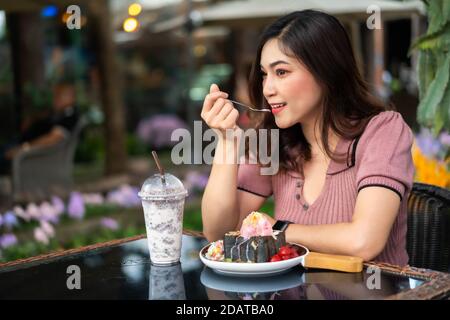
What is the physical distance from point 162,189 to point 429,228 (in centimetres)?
109

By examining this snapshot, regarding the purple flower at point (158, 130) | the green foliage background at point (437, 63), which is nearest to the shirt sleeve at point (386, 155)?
the green foliage background at point (437, 63)

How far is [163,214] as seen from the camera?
196 cm

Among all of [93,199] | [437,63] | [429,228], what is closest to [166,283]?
[429,228]

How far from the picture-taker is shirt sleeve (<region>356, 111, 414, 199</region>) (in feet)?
6.62

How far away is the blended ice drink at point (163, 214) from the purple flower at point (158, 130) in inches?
384

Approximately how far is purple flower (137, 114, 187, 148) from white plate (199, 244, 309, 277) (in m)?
9.94

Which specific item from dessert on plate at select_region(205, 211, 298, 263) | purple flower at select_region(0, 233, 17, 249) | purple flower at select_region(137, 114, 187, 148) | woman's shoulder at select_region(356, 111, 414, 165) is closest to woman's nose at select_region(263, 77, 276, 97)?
woman's shoulder at select_region(356, 111, 414, 165)

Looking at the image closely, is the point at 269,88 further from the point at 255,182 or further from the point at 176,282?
the point at 176,282

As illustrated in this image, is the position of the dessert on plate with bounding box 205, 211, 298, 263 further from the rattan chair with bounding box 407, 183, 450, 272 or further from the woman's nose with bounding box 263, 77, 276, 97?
the rattan chair with bounding box 407, 183, 450, 272

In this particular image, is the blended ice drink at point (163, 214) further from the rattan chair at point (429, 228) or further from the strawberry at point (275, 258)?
the rattan chair at point (429, 228)

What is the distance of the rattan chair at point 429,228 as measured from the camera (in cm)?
249

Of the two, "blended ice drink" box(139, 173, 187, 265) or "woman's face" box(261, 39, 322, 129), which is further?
"woman's face" box(261, 39, 322, 129)

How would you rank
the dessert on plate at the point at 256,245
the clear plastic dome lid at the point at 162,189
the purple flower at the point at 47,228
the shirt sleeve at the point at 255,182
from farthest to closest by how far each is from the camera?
the purple flower at the point at 47,228 → the shirt sleeve at the point at 255,182 → the clear plastic dome lid at the point at 162,189 → the dessert on plate at the point at 256,245

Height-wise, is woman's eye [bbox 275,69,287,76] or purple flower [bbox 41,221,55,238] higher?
woman's eye [bbox 275,69,287,76]
